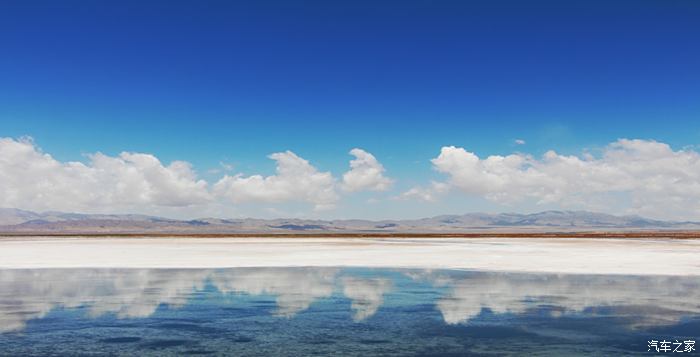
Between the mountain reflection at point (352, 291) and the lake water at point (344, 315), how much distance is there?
0.04 m

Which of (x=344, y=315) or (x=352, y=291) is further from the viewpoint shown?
(x=352, y=291)

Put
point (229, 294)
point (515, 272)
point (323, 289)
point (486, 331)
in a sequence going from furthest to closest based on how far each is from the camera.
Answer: point (515, 272) < point (323, 289) < point (229, 294) < point (486, 331)

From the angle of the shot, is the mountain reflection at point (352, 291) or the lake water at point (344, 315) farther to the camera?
the mountain reflection at point (352, 291)

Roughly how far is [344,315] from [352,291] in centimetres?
499

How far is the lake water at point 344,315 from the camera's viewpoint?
11977 millimetres

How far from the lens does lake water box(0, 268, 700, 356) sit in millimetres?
11977

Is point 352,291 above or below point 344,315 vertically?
above

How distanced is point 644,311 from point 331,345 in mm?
9310

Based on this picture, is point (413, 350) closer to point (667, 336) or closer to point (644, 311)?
point (667, 336)

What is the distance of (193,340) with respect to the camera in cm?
1260

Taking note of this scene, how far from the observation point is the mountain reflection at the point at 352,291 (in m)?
16.3

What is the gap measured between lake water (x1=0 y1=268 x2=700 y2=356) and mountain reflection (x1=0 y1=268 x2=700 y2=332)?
0.14 feet

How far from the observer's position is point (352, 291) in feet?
67.9

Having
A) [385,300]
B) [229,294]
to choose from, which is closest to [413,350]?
[385,300]
